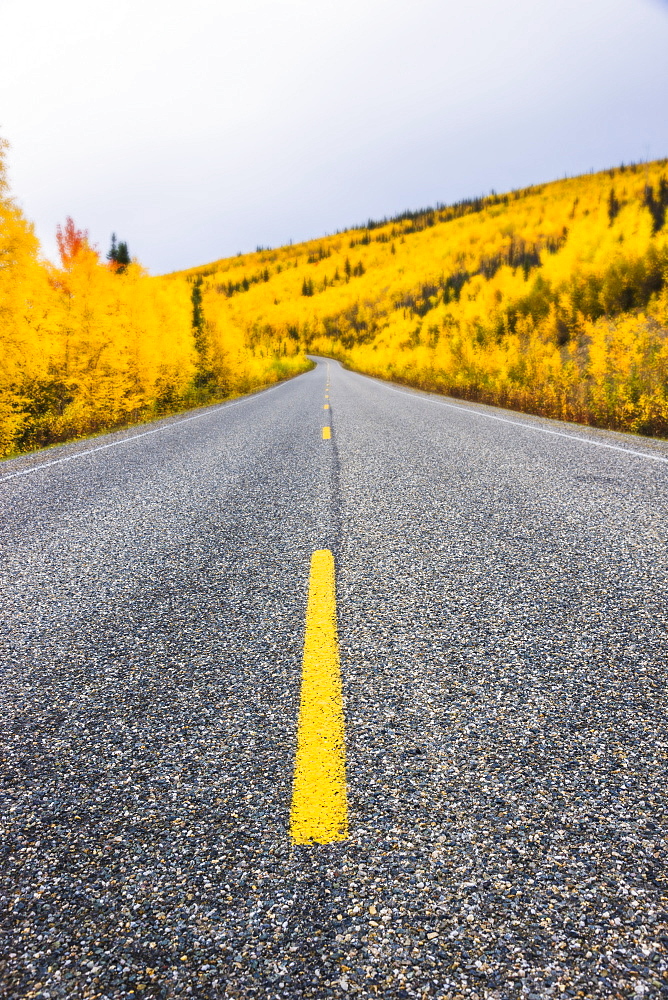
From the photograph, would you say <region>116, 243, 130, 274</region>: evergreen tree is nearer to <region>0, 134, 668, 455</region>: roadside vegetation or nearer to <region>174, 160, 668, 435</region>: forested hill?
<region>0, 134, 668, 455</region>: roadside vegetation

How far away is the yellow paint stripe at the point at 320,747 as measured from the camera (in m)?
1.44

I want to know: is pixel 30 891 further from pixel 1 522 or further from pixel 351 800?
pixel 1 522

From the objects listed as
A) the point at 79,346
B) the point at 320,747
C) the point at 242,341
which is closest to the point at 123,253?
the point at 242,341

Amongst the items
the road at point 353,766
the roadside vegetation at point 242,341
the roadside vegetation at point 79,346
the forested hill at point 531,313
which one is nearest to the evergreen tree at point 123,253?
the roadside vegetation at point 242,341

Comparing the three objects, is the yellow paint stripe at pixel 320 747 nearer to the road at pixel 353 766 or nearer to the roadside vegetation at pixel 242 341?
the road at pixel 353 766

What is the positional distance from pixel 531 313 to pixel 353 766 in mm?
37812

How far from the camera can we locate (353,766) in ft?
5.44

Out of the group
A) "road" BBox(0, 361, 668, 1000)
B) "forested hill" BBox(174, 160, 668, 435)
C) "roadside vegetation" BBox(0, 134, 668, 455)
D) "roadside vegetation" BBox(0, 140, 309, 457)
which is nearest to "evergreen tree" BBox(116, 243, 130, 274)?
"roadside vegetation" BBox(0, 134, 668, 455)

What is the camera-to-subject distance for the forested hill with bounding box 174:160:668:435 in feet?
36.9

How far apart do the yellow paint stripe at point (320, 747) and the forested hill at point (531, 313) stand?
9.04 m

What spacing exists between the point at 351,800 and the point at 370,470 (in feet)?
16.9

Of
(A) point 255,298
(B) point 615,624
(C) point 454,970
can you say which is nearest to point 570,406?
(B) point 615,624

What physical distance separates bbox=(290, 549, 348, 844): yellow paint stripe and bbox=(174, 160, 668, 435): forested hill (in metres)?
9.04

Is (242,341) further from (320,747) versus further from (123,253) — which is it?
(320,747)
